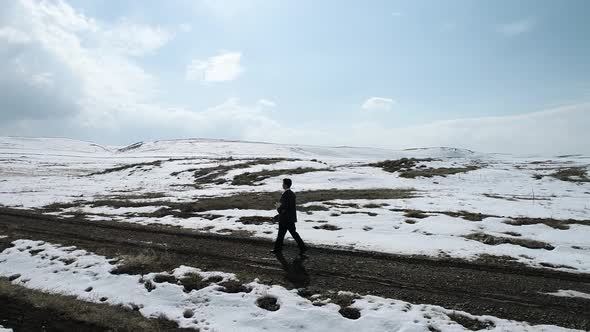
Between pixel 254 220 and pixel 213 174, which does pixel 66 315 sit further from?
pixel 213 174

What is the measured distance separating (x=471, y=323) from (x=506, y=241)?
25.1 feet

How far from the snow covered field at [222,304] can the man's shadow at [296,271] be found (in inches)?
26.6

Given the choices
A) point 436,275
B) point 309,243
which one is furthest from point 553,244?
point 309,243

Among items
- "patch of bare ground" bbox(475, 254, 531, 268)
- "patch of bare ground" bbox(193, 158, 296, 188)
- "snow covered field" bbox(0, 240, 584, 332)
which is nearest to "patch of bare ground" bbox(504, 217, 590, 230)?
"patch of bare ground" bbox(475, 254, 531, 268)

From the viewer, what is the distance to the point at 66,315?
9234mm

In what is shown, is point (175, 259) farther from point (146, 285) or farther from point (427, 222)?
point (427, 222)

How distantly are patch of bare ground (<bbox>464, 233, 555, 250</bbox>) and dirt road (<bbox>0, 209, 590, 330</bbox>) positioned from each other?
112 inches

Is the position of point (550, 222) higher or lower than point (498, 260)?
higher

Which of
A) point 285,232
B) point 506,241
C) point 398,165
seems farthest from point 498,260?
point 398,165

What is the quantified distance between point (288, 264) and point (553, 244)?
10.1 metres

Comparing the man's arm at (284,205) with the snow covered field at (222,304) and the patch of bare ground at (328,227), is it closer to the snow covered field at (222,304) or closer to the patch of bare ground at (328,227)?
the snow covered field at (222,304)

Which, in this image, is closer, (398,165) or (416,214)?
(416,214)

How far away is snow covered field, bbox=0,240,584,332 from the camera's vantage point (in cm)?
818

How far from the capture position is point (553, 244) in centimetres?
1373
